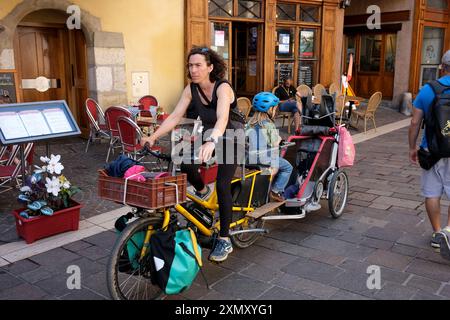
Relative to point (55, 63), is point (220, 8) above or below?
above

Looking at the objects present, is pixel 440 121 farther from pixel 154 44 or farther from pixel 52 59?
pixel 52 59

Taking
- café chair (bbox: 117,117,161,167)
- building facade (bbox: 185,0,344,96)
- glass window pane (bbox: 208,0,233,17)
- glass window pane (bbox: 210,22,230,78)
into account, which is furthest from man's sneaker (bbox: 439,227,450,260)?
glass window pane (bbox: 208,0,233,17)

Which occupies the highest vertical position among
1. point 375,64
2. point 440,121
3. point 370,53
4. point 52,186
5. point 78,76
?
point 370,53

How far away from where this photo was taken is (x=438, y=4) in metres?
14.9

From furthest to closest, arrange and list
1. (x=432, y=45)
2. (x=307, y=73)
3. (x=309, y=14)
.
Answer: (x=432, y=45) < (x=307, y=73) < (x=309, y=14)

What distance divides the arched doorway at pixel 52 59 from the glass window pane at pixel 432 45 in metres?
11.0

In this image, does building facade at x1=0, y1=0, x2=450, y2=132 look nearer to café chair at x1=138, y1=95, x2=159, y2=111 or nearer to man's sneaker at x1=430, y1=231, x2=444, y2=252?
café chair at x1=138, y1=95, x2=159, y2=111

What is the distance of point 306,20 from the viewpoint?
11.8 meters

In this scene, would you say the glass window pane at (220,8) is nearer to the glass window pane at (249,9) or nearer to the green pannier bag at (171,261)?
the glass window pane at (249,9)

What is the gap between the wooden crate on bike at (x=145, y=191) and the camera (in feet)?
9.19

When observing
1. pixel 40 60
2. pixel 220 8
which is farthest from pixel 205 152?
pixel 220 8

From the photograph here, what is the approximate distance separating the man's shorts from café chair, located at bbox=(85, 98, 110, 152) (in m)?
5.20

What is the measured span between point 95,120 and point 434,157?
5.69 meters
